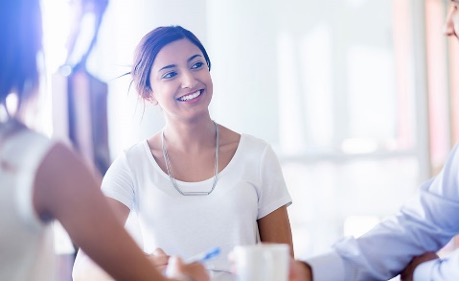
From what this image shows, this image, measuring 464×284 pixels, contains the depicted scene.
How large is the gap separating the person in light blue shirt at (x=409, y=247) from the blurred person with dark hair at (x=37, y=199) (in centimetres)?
46

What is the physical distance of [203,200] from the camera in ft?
5.08

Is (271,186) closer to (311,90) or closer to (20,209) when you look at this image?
(311,90)

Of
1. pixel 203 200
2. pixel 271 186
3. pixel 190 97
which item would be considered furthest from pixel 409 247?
pixel 190 97

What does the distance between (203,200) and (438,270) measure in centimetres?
53

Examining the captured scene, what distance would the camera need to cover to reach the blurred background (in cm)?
156

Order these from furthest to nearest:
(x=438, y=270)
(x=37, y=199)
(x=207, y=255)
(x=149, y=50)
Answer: (x=149, y=50)
(x=438, y=270)
(x=207, y=255)
(x=37, y=199)

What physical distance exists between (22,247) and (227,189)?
1.85 ft

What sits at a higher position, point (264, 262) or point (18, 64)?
point (18, 64)

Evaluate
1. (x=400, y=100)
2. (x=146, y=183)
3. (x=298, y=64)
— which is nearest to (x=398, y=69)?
(x=400, y=100)

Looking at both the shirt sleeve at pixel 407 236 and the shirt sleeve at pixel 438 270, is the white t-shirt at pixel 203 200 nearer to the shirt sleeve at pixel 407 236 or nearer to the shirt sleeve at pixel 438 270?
the shirt sleeve at pixel 407 236

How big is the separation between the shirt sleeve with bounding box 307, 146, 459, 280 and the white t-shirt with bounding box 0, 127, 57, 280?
618 mm

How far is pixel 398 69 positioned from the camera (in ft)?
5.39

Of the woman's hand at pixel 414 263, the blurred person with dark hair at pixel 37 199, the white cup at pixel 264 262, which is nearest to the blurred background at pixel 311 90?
the woman's hand at pixel 414 263

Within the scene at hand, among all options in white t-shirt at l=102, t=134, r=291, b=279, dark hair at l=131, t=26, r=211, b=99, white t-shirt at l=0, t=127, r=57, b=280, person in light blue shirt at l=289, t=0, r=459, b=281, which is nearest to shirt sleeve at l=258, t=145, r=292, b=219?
A: white t-shirt at l=102, t=134, r=291, b=279
